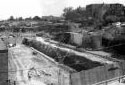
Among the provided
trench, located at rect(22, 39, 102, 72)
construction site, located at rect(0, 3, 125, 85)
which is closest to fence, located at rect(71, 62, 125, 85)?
construction site, located at rect(0, 3, 125, 85)

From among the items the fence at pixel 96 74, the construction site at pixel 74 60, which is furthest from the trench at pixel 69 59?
the fence at pixel 96 74

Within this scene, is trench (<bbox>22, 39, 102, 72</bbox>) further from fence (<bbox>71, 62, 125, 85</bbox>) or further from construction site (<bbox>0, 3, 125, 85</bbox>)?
fence (<bbox>71, 62, 125, 85</bbox>)

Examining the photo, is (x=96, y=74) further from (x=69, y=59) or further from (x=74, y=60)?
(x=69, y=59)

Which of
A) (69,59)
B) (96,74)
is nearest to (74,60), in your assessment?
(69,59)

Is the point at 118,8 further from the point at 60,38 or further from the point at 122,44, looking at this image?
the point at 122,44

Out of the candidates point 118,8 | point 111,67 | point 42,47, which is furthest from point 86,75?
point 118,8

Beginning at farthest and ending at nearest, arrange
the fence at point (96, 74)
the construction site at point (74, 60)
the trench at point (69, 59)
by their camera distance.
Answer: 1. the trench at point (69, 59)
2. the construction site at point (74, 60)
3. the fence at point (96, 74)

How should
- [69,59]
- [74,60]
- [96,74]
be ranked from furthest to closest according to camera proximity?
[69,59] → [74,60] → [96,74]

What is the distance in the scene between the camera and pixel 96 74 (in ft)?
31.7

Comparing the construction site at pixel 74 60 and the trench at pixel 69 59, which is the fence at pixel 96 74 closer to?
the construction site at pixel 74 60

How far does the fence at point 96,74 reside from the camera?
9.25 meters

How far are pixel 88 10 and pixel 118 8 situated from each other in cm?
1556

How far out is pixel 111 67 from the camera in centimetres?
1038

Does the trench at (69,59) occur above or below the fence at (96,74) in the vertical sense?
below
